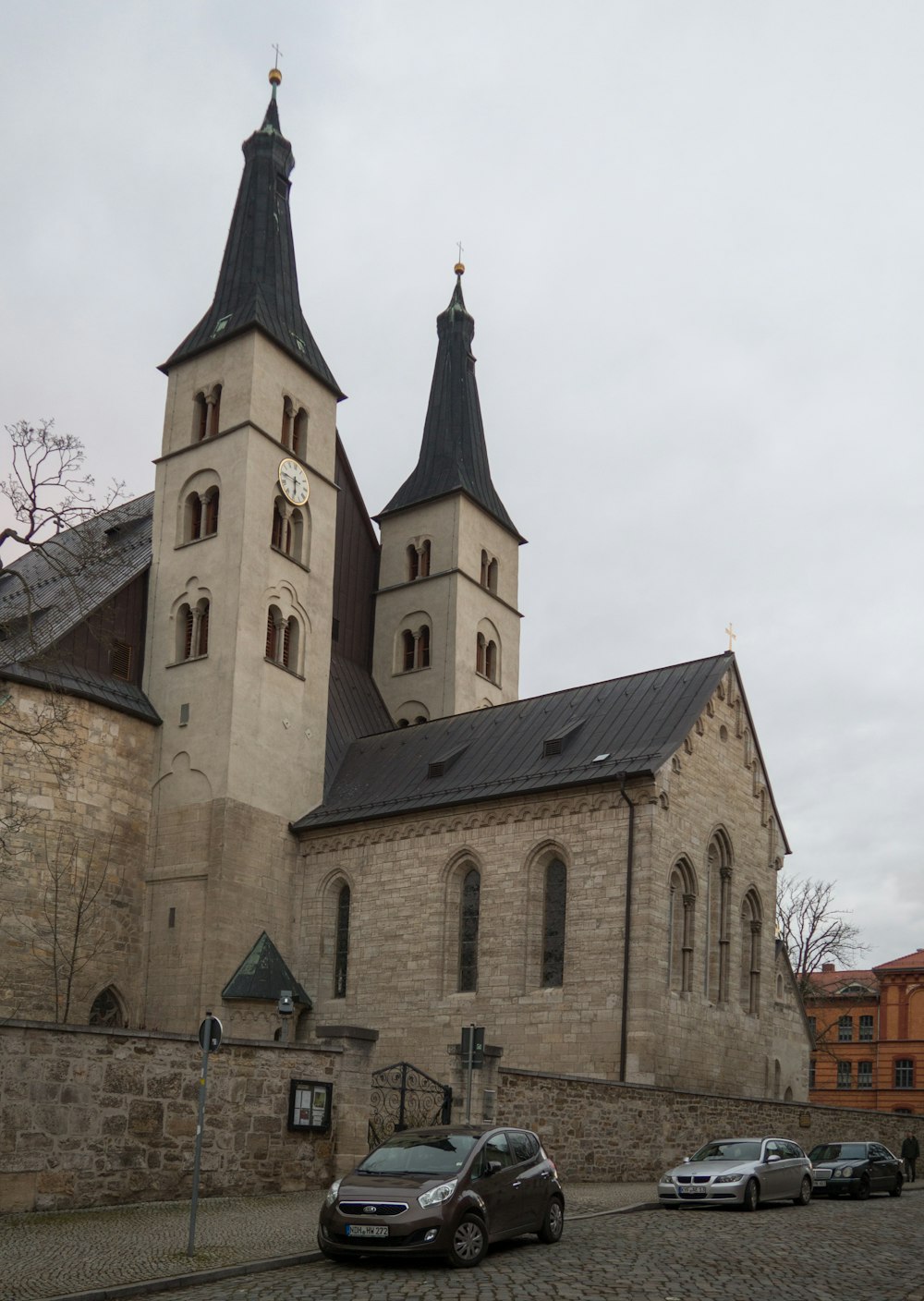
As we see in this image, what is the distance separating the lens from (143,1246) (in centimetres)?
1466

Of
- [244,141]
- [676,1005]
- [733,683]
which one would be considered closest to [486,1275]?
[676,1005]

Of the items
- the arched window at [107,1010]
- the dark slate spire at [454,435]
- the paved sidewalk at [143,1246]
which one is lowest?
the paved sidewalk at [143,1246]

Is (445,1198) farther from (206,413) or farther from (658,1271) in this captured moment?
(206,413)

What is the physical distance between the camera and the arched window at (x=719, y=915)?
33.4 metres

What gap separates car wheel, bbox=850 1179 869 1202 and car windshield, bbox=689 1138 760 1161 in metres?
5.36

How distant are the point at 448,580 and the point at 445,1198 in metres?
31.3

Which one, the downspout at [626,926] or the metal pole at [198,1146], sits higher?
the downspout at [626,926]

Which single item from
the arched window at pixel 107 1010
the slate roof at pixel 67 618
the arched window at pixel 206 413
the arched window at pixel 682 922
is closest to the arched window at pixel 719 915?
the arched window at pixel 682 922

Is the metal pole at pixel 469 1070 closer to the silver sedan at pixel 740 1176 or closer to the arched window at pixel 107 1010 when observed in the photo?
the silver sedan at pixel 740 1176

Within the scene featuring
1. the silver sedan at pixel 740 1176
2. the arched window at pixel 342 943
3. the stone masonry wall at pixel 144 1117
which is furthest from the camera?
the arched window at pixel 342 943

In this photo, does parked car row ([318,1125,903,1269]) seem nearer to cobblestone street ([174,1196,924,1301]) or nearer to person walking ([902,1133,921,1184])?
cobblestone street ([174,1196,924,1301])

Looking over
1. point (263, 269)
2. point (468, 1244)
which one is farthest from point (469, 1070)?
point (263, 269)

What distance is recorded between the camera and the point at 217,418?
39.1 m

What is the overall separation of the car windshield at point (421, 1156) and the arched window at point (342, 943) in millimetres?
19067
